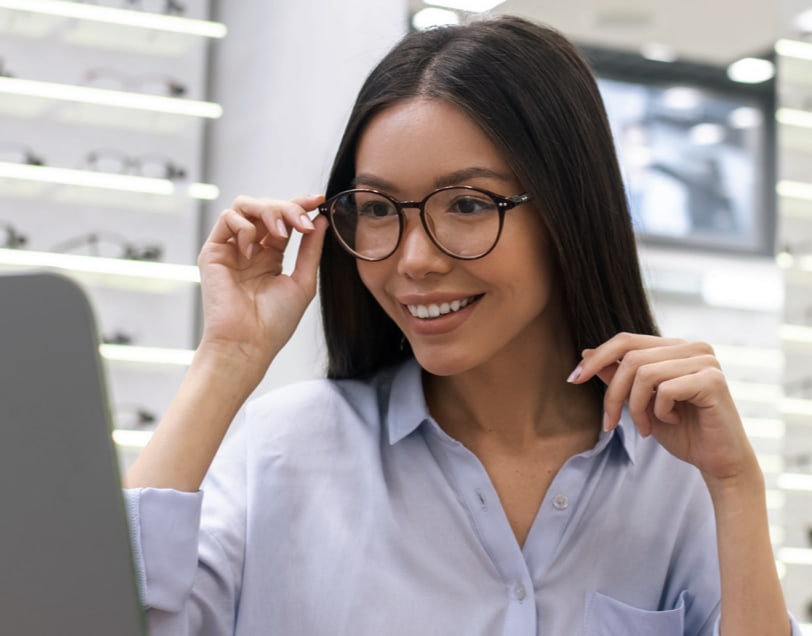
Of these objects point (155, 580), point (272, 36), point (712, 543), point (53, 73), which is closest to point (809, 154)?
point (272, 36)

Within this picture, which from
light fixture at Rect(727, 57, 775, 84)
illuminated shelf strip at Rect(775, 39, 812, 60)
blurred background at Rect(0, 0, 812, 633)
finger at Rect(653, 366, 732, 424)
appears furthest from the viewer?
light fixture at Rect(727, 57, 775, 84)

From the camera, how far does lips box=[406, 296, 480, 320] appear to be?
117 centimetres

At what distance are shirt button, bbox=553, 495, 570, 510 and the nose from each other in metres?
0.26

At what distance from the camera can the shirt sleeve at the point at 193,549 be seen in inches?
39.8

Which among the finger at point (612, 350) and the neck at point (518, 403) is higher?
the finger at point (612, 350)

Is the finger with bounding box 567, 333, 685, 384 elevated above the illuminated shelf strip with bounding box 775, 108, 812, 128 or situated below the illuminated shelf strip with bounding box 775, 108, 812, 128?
below

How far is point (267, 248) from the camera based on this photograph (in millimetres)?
1293

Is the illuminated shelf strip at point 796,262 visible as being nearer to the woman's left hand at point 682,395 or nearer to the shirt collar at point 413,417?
the shirt collar at point 413,417

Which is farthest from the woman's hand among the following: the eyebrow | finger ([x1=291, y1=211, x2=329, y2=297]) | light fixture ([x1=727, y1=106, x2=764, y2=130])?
light fixture ([x1=727, y1=106, x2=764, y2=130])

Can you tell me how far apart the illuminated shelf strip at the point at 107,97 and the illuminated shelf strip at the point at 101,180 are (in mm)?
240

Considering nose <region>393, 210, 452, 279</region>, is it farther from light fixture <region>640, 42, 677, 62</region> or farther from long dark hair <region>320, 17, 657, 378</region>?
light fixture <region>640, 42, 677, 62</region>

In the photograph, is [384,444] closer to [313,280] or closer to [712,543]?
[313,280]

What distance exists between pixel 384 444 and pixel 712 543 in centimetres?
35

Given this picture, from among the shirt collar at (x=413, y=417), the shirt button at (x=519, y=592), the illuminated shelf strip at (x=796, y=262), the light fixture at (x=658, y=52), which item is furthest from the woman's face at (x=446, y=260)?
the light fixture at (x=658, y=52)
